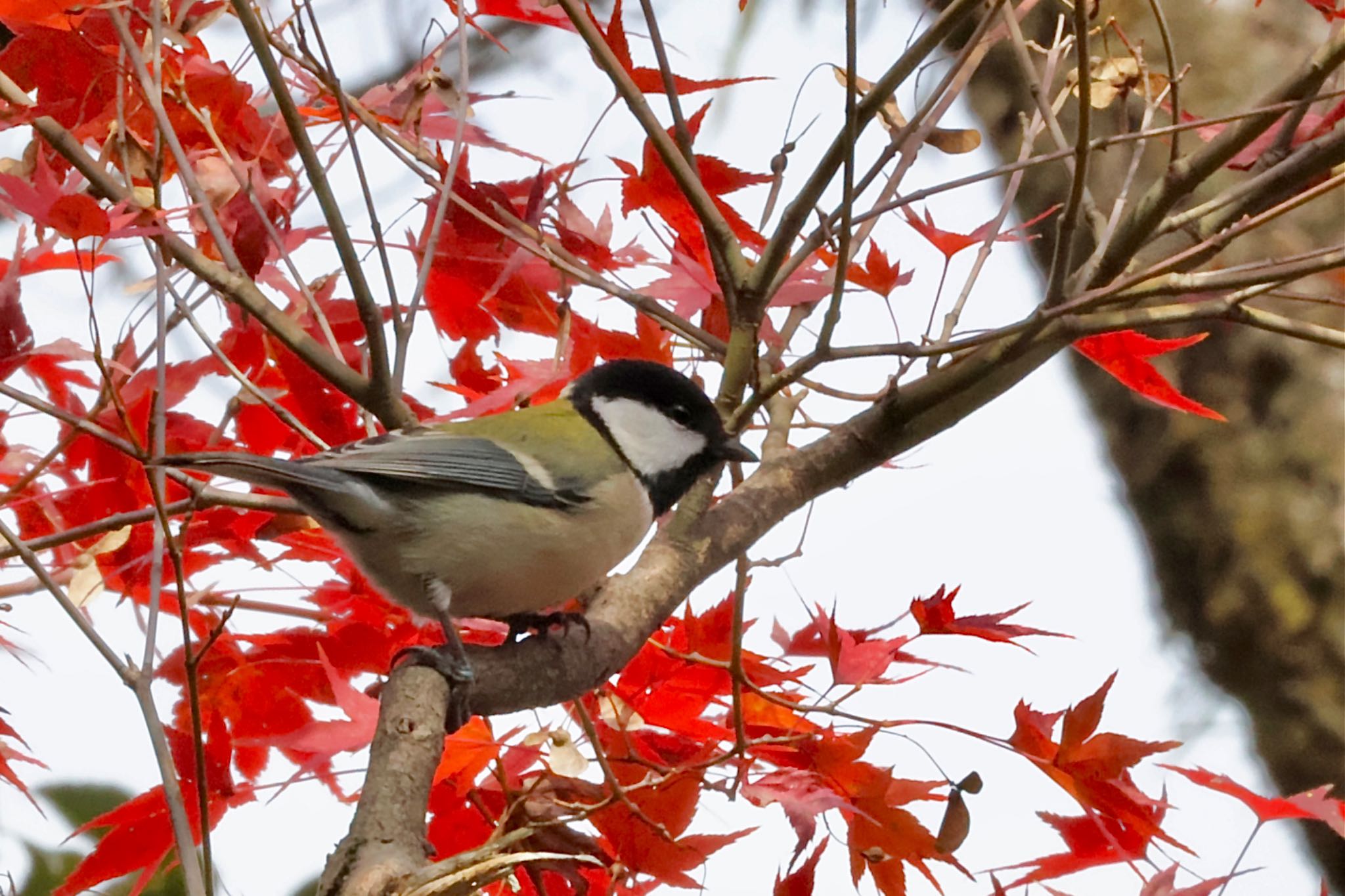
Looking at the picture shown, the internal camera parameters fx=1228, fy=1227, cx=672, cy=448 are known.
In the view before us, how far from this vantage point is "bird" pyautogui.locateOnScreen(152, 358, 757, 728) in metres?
1.35

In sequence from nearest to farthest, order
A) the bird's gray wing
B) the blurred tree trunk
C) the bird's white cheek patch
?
the bird's gray wing → the bird's white cheek patch → the blurred tree trunk

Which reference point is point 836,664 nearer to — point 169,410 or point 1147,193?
point 1147,193

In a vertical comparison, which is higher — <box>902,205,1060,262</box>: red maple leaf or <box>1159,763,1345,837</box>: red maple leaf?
<box>902,205,1060,262</box>: red maple leaf

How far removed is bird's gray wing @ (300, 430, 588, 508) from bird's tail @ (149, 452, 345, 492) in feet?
0.04

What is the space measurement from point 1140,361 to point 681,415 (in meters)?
0.56

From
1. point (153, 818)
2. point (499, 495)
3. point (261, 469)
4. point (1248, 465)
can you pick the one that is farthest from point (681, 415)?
point (1248, 465)

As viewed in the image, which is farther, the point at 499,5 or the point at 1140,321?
the point at 499,5

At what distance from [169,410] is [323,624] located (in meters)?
0.31

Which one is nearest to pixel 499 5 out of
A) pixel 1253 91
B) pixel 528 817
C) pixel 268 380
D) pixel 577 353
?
pixel 577 353

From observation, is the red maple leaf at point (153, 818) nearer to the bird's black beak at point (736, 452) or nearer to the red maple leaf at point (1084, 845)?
the bird's black beak at point (736, 452)

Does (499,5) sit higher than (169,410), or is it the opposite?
(499,5)

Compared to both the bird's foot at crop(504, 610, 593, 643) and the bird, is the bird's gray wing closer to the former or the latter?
the bird

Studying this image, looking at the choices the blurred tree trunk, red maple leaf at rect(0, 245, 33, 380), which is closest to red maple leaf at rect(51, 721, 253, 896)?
red maple leaf at rect(0, 245, 33, 380)

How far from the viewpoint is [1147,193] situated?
3.93ft
